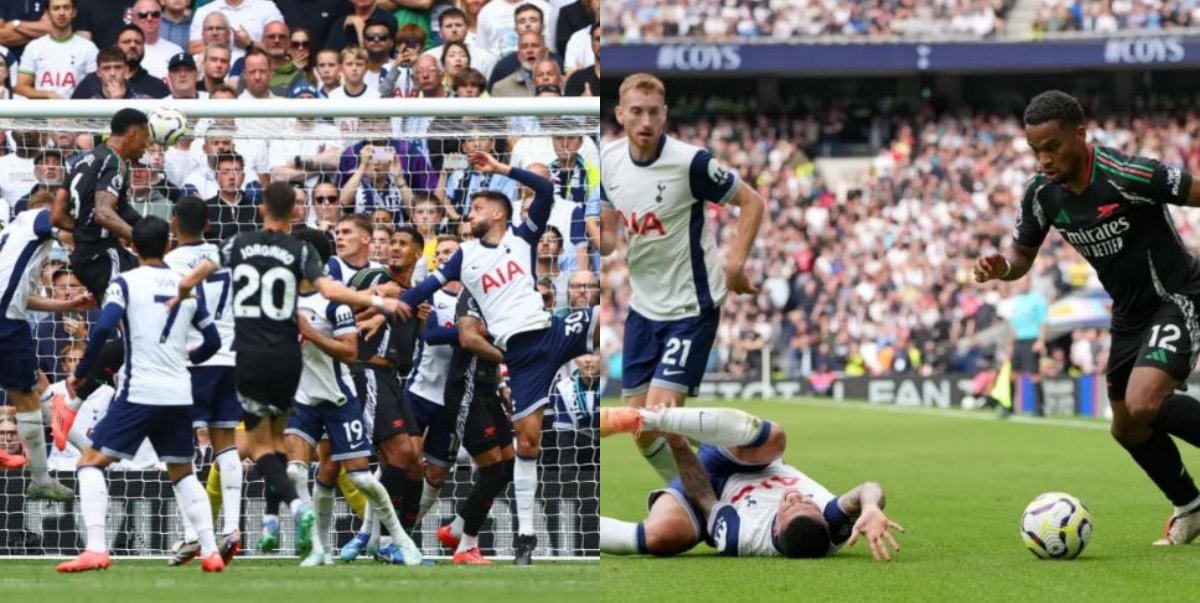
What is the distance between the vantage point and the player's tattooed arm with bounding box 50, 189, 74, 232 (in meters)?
9.53

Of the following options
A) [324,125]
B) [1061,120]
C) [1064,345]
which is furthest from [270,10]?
[1064,345]

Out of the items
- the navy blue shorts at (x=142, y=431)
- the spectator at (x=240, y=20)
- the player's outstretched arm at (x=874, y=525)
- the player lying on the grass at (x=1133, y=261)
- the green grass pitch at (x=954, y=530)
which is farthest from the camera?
the spectator at (x=240, y=20)

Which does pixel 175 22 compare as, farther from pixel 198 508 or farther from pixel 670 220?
pixel 670 220

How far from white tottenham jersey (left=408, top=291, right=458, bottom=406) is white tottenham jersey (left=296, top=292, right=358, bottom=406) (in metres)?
0.88

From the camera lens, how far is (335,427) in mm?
9055

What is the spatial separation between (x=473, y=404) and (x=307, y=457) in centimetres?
107

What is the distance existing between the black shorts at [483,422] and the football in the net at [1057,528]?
11.3 ft

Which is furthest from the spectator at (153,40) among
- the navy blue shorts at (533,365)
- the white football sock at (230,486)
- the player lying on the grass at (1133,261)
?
the player lying on the grass at (1133,261)

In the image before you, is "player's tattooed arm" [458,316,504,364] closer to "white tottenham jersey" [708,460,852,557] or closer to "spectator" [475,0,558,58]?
"white tottenham jersey" [708,460,852,557]

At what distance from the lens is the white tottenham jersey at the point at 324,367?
915 cm

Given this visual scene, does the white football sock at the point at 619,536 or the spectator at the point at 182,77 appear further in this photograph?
the spectator at the point at 182,77

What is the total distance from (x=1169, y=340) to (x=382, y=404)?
14.2 ft

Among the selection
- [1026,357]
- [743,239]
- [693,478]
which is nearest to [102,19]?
[743,239]

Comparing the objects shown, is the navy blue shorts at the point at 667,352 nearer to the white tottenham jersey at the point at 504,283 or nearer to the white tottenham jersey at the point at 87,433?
the white tottenham jersey at the point at 504,283
